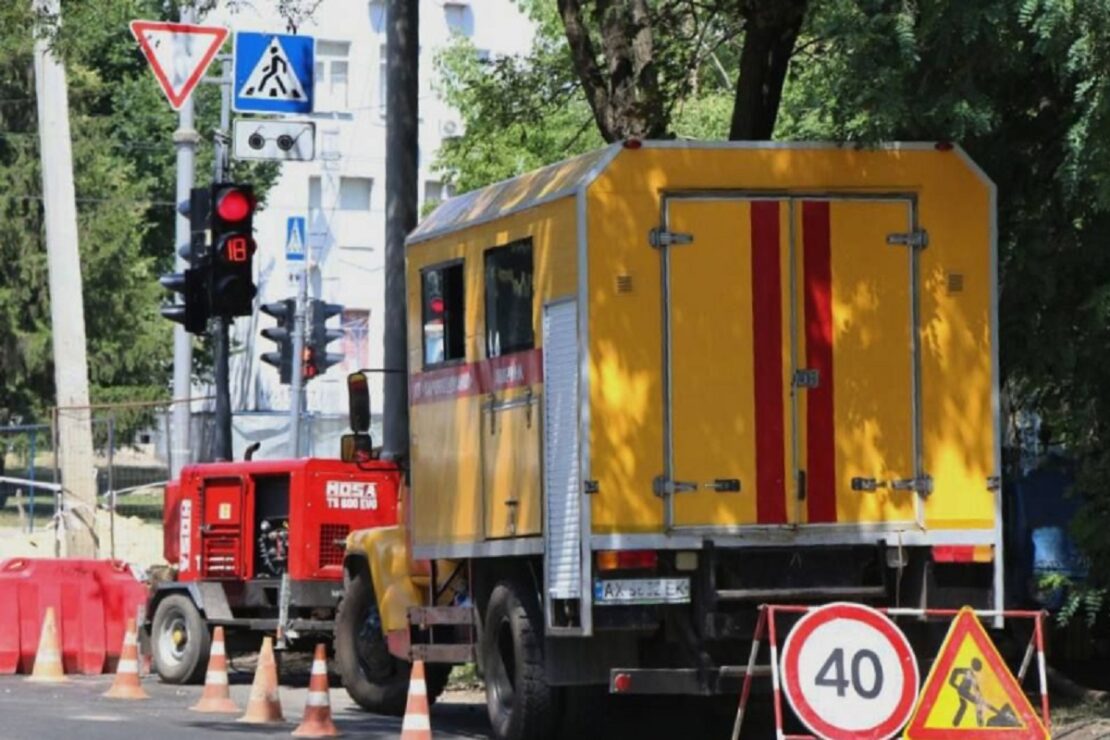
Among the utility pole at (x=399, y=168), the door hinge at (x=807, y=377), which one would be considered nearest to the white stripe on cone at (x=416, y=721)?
the door hinge at (x=807, y=377)

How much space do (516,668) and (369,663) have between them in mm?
3527

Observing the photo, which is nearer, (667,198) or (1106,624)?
(667,198)

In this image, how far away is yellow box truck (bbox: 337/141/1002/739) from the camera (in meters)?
13.6

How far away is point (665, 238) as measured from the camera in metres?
13.7

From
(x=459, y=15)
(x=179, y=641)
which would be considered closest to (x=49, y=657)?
(x=179, y=641)

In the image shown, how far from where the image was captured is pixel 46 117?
29.4 meters

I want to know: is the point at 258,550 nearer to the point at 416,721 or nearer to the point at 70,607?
the point at 70,607

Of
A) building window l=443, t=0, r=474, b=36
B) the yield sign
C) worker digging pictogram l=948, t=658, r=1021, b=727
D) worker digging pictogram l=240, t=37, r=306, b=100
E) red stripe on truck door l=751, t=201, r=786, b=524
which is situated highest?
building window l=443, t=0, r=474, b=36

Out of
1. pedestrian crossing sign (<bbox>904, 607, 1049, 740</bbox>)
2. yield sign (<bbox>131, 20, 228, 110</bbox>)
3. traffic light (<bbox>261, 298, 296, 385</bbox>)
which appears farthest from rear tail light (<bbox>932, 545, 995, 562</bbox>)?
traffic light (<bbox>261, 298, 296, 385</bbox>)

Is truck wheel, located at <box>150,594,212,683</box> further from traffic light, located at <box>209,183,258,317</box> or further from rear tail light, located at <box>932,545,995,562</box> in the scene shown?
rear tail light, located at <box>932,545,995,562</box>

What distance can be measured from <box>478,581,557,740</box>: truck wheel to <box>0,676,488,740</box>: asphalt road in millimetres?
833

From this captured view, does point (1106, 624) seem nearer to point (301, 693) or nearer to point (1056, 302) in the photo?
point (1056, 302)

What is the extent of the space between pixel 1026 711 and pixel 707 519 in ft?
9.85

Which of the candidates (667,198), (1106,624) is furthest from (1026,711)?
(1106,624)
